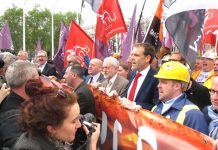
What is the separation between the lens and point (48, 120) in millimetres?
2533

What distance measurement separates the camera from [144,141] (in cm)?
379

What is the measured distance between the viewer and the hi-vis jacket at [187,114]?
369cm

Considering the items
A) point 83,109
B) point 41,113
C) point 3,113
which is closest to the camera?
point 41,113

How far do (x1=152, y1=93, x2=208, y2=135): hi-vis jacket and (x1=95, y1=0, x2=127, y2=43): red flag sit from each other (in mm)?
6291

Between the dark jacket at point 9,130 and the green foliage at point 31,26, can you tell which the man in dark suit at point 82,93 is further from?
the green foliage at point 31,26

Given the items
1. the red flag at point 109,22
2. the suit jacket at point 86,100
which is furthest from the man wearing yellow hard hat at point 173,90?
the red flag at point 109,22

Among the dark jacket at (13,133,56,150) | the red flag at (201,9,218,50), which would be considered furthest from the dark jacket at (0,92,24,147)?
the red flag at (201,9,218,50)

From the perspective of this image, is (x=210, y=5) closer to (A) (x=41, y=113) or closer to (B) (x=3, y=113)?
(B) (x=3, y=113)

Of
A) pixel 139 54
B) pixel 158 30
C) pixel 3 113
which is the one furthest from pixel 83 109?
pixel 158 30

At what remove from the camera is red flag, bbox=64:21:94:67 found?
12.0 metres

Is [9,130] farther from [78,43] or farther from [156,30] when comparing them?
[78,43]

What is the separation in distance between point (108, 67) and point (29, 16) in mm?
75976

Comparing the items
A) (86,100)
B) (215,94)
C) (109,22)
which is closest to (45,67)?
(109,22)

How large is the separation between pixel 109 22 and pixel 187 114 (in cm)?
681
